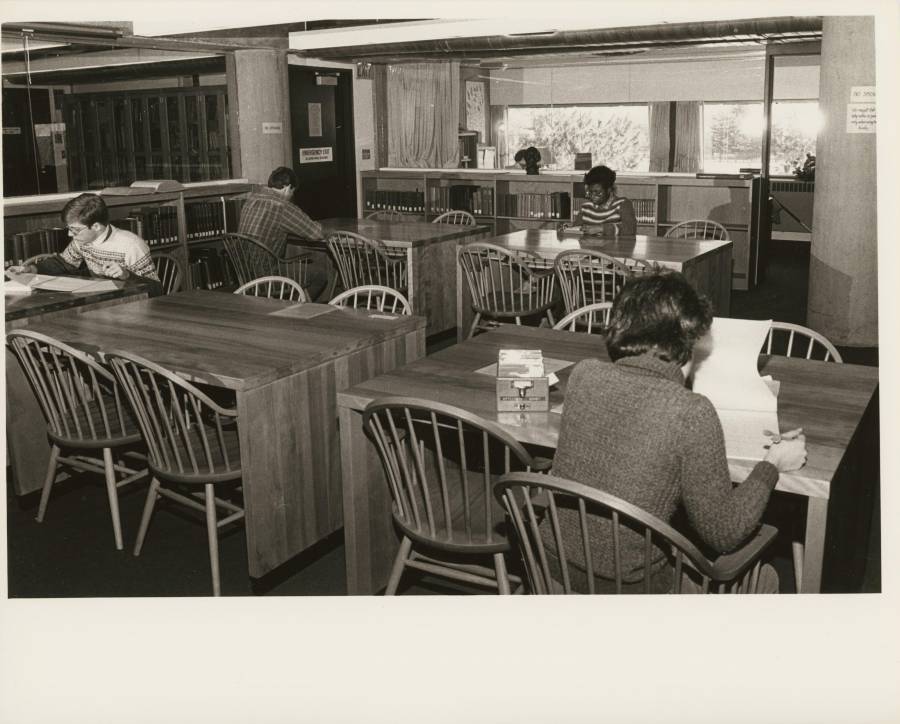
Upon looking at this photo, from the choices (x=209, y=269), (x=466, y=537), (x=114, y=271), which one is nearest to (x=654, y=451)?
(x=466, y=537)

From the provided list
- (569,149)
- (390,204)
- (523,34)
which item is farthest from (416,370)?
(569,149)

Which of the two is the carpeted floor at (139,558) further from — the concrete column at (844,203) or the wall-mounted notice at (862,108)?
the wall-mounted notice at (862,108)

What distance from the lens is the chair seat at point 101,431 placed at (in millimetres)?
3141

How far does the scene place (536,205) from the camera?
341 inches

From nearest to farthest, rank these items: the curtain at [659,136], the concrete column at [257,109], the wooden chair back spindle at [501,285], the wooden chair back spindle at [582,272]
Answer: the wooden chair back spindle at [582,272] < the wooden chair back spindle at [501,285] < the concrete column at [257,109] < the curtain at [659,136]

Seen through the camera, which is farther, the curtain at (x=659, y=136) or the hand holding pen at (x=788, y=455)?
the curtain at (x=659, y=136)

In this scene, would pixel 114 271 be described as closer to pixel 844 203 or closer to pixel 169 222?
pixel 169 222

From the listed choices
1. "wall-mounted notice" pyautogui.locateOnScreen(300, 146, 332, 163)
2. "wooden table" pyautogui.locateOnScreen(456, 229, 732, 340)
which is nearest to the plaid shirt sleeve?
"wooden table" pyautogui.locateOnScreen(456, 229, 732, 340)

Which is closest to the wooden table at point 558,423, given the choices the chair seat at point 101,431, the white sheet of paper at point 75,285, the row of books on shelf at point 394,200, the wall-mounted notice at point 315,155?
the chair seat at point 101,431

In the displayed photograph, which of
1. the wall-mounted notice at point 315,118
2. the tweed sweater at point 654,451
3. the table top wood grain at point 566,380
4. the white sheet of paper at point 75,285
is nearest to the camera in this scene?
the tweed sweater at point 654,451

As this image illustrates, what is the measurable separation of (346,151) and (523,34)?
9.07ft

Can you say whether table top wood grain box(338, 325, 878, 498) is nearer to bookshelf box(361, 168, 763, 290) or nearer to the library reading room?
the library reading room

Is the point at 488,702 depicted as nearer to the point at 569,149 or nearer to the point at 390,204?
the point at 390,204

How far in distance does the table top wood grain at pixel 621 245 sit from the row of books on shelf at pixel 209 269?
2710mm
